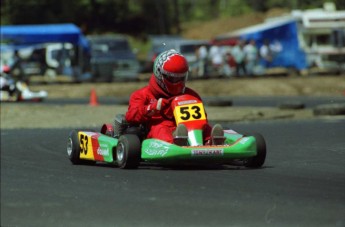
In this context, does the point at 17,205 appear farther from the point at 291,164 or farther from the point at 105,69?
the point at 105,69

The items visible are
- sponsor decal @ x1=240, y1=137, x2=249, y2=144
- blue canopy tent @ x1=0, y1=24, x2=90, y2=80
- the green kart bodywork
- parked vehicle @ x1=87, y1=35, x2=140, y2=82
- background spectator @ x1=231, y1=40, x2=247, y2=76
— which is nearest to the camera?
the green kart bodywork

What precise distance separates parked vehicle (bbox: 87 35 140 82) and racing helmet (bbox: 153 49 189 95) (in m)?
28.0

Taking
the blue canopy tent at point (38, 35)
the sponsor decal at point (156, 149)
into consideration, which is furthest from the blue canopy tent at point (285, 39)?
the sponsor decal at point (156, 149)

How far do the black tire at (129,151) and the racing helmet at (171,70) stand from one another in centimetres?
61

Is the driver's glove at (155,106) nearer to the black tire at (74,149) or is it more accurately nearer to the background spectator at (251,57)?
the black tire at (74,149)

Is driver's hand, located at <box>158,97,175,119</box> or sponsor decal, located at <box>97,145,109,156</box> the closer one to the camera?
driver's hand, located at <box>158,97,175,119</box>

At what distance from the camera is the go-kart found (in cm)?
861

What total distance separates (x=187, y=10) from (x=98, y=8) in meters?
37.9

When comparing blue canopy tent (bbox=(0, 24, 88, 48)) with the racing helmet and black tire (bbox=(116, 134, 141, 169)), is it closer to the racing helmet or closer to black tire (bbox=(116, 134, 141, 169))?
the racing helmet

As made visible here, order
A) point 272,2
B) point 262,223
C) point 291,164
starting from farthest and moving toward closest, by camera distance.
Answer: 1. point 272,2
2. point 291,164
3. point 262,223

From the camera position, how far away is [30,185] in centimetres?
789

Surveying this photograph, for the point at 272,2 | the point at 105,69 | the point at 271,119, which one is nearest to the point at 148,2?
the point at 272,2

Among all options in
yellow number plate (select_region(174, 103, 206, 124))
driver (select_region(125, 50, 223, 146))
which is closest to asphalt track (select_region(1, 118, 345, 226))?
driver (select_region(125, 50, 223, 146))

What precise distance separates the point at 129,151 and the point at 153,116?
1.94ft
